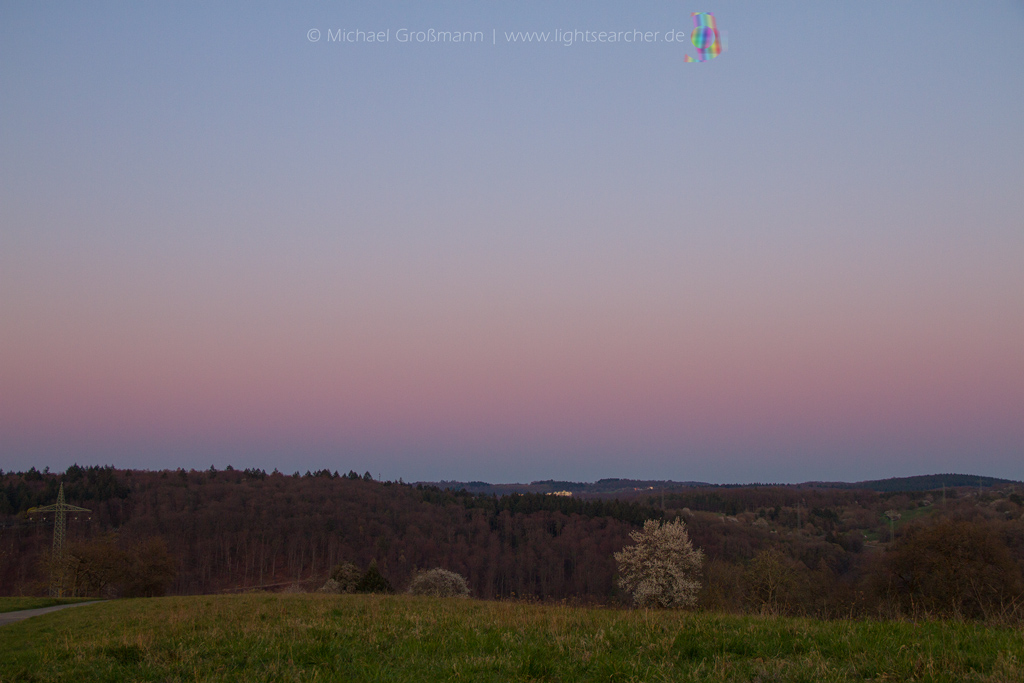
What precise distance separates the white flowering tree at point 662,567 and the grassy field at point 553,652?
37811mm

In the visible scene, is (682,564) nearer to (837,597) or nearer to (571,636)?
(837,597)

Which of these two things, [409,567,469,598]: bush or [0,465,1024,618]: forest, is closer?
[409,567,469,598]: bush

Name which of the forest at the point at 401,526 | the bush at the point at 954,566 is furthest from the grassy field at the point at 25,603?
the forest at the point at 401,526

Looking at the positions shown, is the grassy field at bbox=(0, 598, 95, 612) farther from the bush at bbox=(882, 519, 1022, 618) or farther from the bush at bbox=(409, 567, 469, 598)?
the bush at bbox=(882, 519, 1022, 618)

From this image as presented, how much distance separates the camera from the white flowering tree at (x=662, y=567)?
44.2 metres

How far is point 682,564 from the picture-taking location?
45.2 m

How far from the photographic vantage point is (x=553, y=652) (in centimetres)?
695

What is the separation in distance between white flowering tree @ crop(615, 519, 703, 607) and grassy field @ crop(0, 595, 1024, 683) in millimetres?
37811

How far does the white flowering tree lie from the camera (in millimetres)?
44250

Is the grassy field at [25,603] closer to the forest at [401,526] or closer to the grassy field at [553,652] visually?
the grassy field at [553,652]

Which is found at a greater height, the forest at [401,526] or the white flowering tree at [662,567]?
the white flowering tree at [662,567]

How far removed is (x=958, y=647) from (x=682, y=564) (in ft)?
137

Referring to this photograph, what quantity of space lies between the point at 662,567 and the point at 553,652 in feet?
137

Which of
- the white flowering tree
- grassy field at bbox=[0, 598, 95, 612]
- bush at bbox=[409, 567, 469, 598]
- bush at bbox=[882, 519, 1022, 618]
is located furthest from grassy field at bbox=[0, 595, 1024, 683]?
bush at bbox=[409, 567, 469, 598]
